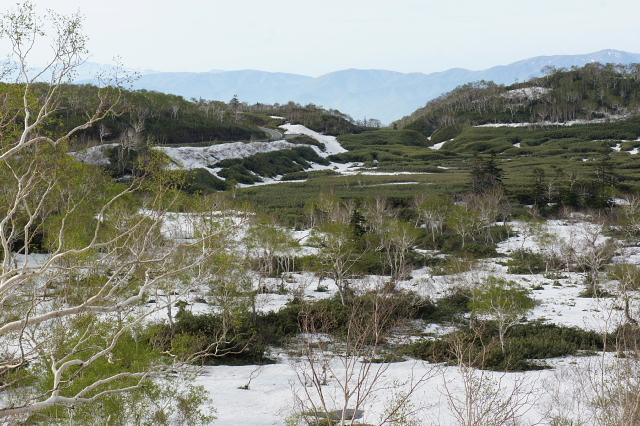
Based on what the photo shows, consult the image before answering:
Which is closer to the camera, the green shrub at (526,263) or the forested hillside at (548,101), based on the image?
the green shrub at (526,263)

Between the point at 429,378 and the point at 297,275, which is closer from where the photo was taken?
the point at 429,378

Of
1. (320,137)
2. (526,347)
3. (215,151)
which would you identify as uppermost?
(320,137)

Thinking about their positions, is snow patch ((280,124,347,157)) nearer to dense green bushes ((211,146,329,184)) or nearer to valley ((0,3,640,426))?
valley ((0,3,640,426))

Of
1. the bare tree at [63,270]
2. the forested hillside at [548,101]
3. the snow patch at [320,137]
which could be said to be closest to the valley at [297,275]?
the bare tree at [63,270]

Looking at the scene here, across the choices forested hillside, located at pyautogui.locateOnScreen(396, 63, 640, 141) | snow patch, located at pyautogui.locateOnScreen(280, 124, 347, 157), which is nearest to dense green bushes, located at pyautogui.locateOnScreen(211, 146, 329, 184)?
snow patch, located at pyautogui.locateOnScreen(280, 124, 347, 157)

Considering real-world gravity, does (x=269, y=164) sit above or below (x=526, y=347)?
above

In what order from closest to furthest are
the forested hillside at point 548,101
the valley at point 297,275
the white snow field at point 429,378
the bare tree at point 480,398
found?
the bare tree at point 480,398
the valley at point 297,275
the white snow field at point 429,378
the forested hillside at point 548,101

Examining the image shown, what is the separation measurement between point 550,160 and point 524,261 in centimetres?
6261

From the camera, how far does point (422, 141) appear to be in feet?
491

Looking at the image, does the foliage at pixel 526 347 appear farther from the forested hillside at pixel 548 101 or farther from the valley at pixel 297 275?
the forested hillside at pixel 548 101

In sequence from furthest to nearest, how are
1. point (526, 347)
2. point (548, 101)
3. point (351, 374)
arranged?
1. point (548, 101)
2. point (526, 347)
3. point (351, 374)

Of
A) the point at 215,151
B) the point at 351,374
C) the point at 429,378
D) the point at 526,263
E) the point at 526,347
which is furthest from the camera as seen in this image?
the point at 215,151

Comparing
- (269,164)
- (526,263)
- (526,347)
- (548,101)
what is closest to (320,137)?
(269,164)

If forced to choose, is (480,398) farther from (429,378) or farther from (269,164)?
(269,164)
